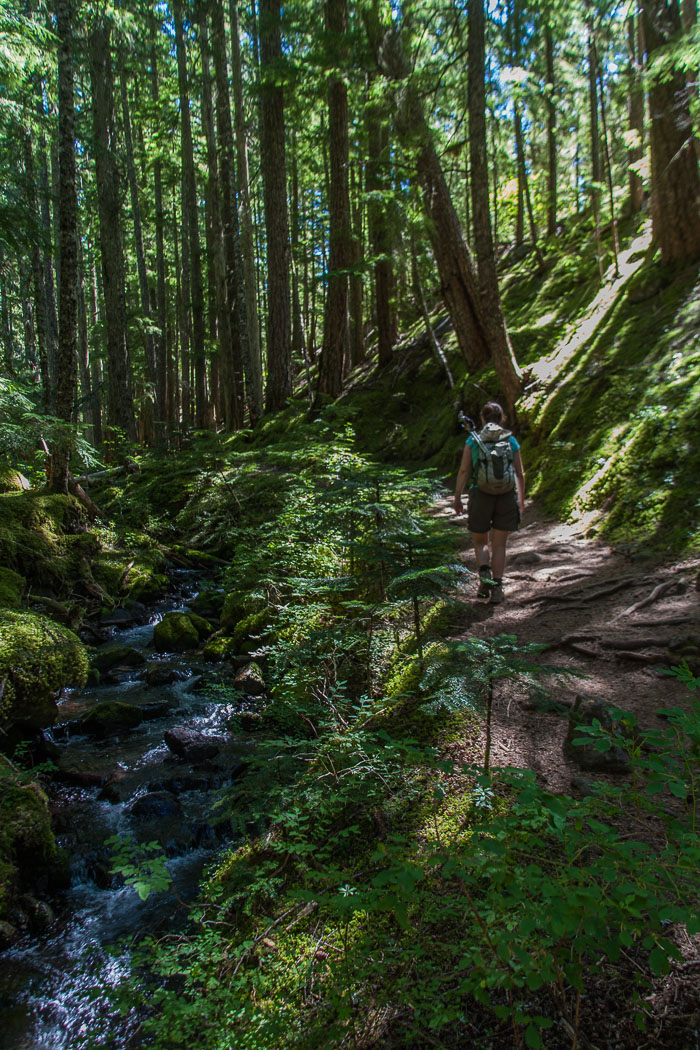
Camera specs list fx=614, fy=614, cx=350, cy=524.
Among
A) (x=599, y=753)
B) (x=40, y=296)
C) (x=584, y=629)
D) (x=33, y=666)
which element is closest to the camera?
(x=599, y=753)

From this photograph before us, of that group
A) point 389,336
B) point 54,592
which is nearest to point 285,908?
point 54,592

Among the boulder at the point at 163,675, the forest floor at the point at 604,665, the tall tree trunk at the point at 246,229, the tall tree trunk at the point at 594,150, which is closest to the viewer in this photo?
the forest floor at the point at 604,665

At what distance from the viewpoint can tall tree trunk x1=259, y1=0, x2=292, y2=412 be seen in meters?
15.3

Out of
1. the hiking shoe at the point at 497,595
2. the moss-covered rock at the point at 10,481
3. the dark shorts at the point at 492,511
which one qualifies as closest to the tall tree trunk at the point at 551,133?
the dark shorts at the point at 492,511

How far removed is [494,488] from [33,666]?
450 cm

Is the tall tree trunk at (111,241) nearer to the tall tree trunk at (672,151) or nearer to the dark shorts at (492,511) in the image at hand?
the dark shorts at (492,511)

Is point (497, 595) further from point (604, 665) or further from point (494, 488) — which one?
point (604, 665)

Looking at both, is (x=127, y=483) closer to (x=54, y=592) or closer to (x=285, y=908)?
(x=54, y=592)

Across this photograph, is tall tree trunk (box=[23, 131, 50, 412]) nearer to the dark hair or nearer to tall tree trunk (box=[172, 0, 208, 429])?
tall tree trunk (box=[172, 0, 208, 429])

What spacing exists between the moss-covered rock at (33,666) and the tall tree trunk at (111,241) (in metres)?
11.2

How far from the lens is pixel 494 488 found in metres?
6.05

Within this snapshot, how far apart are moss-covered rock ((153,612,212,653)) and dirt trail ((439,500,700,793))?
12.7 ft

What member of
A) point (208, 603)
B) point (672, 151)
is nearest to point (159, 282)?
point (208, 603)

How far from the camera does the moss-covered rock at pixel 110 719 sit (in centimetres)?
602
